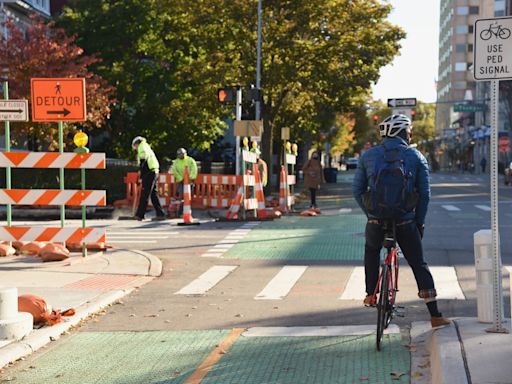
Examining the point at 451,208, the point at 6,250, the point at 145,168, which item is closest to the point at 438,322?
the point at 6,250

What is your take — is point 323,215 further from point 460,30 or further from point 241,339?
point 460,30

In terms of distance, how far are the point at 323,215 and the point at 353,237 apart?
6.72 m

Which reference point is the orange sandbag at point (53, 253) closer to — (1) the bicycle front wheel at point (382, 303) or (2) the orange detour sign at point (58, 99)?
(2) the orange detour sign at point (58, 99)

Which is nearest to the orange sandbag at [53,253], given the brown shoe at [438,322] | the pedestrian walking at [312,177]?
the brown shoe at [438,322]

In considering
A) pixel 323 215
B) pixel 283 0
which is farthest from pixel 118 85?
pixel 323 215

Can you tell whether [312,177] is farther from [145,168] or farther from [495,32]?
[495,32]

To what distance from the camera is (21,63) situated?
86.5 ft

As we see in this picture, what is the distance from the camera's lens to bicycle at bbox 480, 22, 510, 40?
6.96 meters

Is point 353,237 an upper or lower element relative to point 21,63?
lower

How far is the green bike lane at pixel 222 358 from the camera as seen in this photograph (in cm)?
652

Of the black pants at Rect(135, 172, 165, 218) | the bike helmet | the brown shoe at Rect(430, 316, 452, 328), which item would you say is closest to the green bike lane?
the brown shoe at Rect(430, 316, 452, 328)

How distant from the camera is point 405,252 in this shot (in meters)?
7.44

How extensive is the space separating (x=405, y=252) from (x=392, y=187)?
0.67m

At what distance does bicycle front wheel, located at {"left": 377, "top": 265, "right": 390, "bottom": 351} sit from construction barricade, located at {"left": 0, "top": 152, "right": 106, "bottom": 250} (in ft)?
20.1
